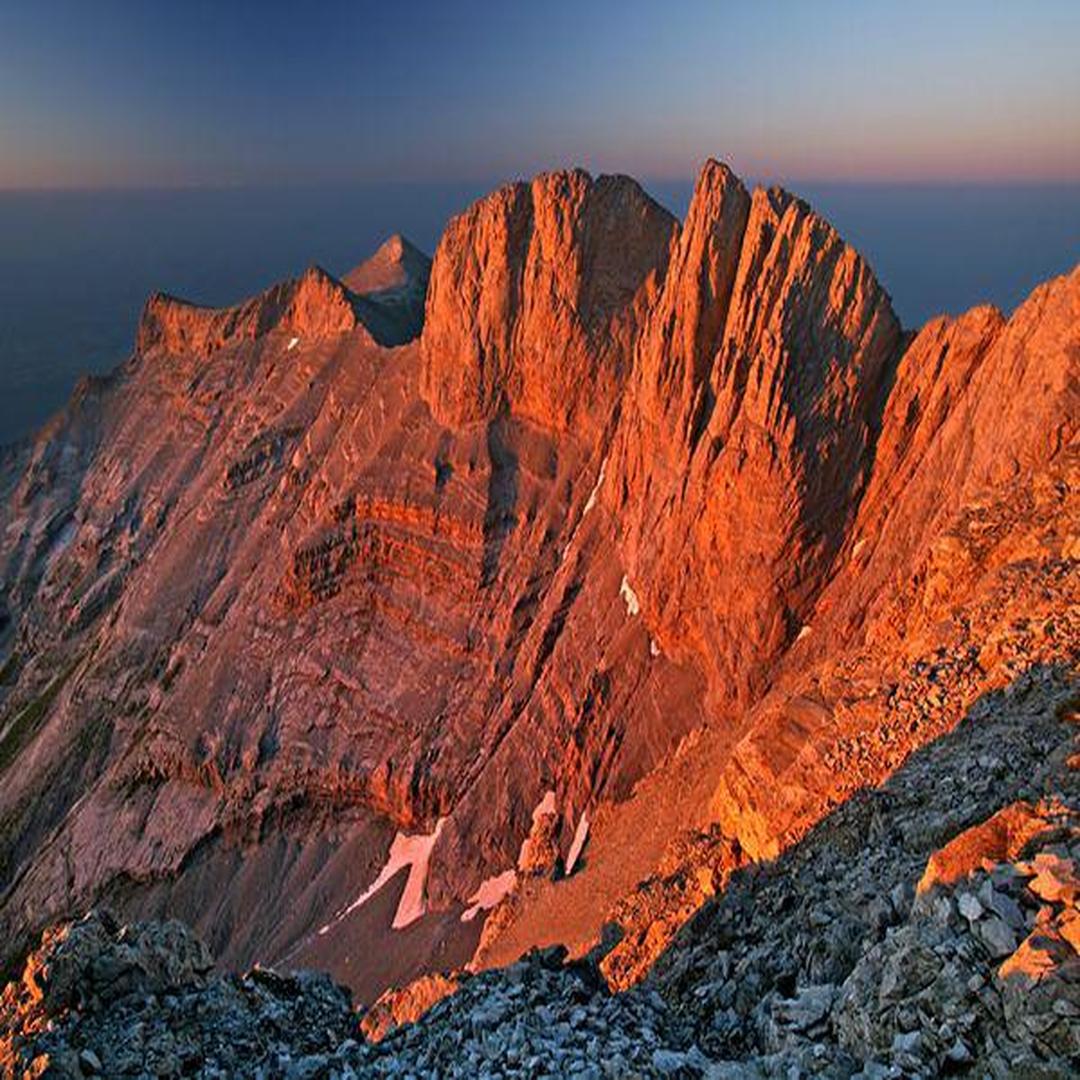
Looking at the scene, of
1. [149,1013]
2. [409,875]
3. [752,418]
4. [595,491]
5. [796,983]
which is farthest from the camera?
[595,491]

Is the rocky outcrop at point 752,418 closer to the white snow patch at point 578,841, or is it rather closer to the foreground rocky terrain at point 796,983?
the white snow patch at point 578,841

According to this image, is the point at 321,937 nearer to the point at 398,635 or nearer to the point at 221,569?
the point at 398,635

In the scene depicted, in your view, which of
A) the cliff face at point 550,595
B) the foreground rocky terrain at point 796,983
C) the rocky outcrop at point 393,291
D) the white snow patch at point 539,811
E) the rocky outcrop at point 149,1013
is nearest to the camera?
the foreground rocky terrain at point 796,983

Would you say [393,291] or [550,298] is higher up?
[550,298]

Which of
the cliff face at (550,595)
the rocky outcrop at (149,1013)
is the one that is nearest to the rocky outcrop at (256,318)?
the cliff face at (550,595)

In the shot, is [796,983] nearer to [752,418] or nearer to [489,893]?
[752,418]

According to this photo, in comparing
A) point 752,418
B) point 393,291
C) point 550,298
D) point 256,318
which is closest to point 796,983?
point 752,418
